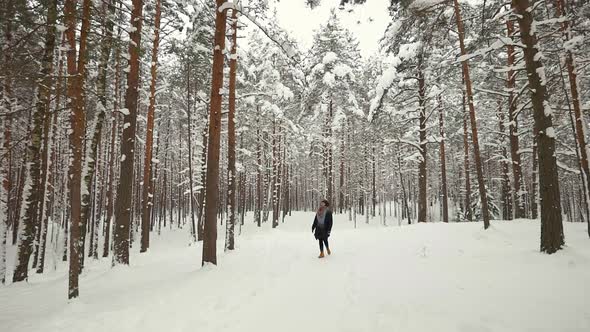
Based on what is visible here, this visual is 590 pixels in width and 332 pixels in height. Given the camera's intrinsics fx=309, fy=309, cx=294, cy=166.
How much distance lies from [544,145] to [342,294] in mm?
6215

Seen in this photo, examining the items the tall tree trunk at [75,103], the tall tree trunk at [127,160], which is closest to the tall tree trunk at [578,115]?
the tall tree trunk at [75,103]

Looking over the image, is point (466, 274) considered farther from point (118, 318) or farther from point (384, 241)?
point (118, 318)

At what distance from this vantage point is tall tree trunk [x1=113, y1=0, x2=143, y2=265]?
9.83 meters

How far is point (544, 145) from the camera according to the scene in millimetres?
7562

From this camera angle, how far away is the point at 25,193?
9.36 m

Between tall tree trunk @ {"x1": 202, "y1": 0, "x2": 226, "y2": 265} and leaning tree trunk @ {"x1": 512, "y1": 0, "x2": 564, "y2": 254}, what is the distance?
7.97 metres

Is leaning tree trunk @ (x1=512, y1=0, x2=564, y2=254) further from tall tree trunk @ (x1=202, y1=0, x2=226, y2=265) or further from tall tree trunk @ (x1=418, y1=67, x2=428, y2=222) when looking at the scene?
tall tree trunk @ (x1=418, y1=67, x2=428, y2=222)

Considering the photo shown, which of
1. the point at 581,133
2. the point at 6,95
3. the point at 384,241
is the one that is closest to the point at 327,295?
the point at 384,241

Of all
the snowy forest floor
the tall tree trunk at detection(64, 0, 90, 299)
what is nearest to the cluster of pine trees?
the tall tree trunk at detection(64, 0, 90, 299)

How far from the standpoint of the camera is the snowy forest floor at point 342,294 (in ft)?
15.0

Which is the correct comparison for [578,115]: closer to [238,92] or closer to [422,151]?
[422,151]

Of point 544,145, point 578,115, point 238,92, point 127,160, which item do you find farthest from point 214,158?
point 238,92

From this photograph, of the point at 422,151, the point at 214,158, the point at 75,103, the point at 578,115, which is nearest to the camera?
the point at 75,103

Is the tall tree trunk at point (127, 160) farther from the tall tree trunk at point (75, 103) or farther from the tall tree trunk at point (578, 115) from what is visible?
the tall tree trunk at point (578, 115)
